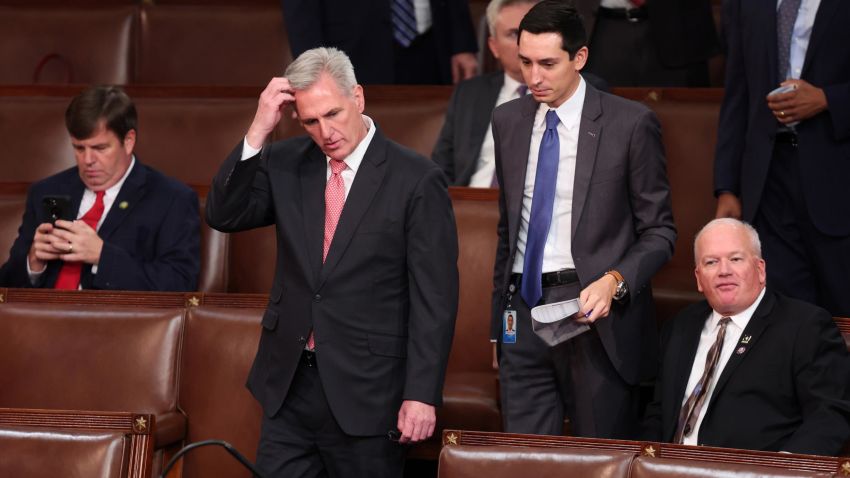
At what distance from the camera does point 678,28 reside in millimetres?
3309

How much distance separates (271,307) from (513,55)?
1307mm

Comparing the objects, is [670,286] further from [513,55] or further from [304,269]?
[304,269]

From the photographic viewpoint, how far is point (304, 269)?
6.64 feet

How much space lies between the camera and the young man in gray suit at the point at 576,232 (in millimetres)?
2078

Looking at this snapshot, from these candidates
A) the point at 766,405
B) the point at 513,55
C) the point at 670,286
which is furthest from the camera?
the point at 513,55

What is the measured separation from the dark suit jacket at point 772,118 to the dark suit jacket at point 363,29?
1.14 meters

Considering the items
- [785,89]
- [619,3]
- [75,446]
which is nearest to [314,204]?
[75,446]

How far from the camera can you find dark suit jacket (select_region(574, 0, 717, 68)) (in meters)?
3.28

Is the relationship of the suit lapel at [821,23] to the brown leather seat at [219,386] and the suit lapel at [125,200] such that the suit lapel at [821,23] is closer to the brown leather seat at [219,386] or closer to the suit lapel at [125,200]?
the brown leather seat at [219,386]

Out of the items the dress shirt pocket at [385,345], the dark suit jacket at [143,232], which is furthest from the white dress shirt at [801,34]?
the dark suit jacket at [143,232]

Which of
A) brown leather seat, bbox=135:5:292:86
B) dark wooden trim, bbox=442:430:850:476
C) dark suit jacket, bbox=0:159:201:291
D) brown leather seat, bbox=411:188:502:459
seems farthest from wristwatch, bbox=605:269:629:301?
brown leather seat, bbox=135:5:292:86

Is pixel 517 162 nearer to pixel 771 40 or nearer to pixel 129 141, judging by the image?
pixel 771 40

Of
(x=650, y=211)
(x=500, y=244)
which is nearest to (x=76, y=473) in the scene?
(x=500, y=244)

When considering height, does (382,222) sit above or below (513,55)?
below
